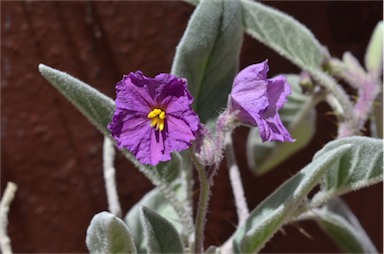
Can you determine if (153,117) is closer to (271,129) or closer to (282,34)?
(271,129)

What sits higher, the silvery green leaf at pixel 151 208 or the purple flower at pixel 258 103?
the purple flower at pixel 258 103

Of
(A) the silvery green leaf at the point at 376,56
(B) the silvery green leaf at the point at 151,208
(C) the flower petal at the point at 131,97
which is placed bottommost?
(B) the silvery green leaf at the point at 151,208

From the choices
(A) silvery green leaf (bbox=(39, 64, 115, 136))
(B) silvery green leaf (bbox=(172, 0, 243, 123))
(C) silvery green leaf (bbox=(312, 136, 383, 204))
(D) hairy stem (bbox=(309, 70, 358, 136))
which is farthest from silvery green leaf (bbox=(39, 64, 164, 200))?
(D) hairy stem (bbox=(309, 70, 358, 136))

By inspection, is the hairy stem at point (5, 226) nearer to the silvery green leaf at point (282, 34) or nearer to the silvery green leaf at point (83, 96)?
the silvery green leaf at point (83, 96)

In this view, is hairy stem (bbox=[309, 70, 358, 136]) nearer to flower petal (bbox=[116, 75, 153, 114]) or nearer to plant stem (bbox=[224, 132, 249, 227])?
plant stem (bbox=[224, 132, 249, 227])

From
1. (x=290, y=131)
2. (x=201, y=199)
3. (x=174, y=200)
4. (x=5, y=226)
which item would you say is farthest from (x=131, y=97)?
(x=290, y=131)

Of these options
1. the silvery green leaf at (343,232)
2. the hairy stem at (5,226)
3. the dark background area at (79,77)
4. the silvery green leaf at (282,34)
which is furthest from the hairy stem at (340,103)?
the hairy stem at (5,226)
